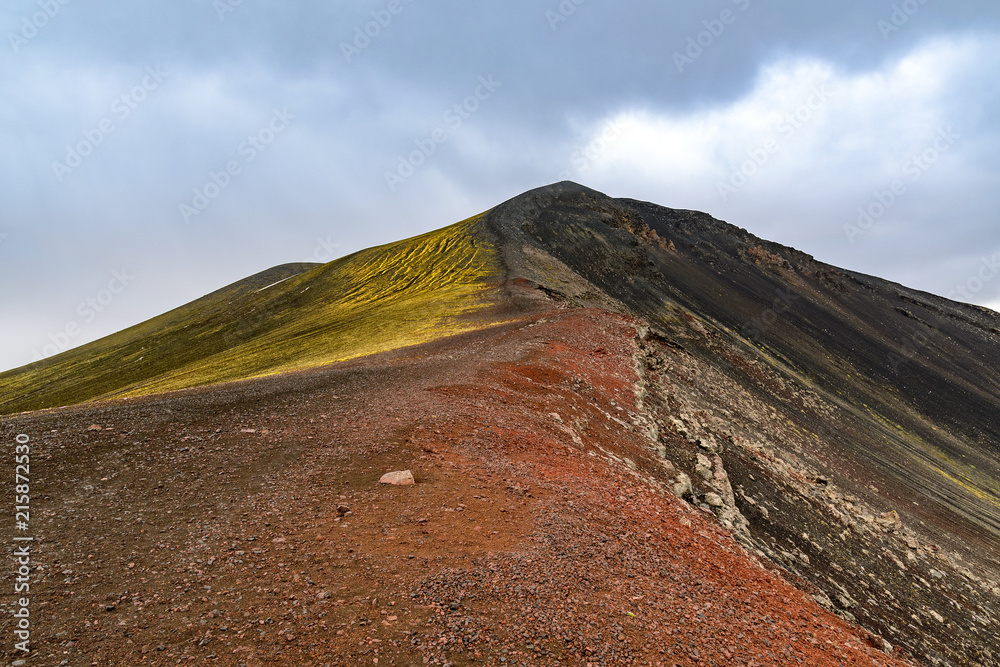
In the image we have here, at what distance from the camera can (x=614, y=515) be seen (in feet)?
36.8

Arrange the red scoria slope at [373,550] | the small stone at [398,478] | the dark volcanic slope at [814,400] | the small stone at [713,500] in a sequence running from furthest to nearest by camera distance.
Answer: the dark volcanic slope at [814,400] → the small stone at [713,500] → the small stone at [398,478] → the red scoria slope at [373,550]

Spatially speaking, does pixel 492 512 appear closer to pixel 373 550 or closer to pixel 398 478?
pixel 398 478

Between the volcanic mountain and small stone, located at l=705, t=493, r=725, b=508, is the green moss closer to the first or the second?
the volcanic mountain

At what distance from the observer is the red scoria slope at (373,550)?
273 inches

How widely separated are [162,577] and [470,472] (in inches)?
239

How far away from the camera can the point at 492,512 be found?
406 inches

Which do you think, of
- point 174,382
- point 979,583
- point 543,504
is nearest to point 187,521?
point 543,504

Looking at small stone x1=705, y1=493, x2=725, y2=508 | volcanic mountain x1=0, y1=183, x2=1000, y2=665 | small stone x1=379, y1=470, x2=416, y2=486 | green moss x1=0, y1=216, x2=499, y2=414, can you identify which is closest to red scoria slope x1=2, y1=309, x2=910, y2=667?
volcanic mountain x1=0, y1=183, x2=1000, y2=665

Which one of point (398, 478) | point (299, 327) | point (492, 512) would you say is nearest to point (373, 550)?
point (398, 478)

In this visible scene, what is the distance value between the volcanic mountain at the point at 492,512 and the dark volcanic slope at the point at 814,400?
254 mm

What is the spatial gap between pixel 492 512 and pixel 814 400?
44.2 m

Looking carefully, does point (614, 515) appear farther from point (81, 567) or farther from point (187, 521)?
point (81, 567)

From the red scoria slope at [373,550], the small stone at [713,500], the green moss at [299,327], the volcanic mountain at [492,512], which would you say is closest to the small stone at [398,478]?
the volcanic mountain at [492,512]

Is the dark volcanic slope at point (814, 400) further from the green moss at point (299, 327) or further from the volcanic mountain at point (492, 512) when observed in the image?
the green moss at point (299, 327)
